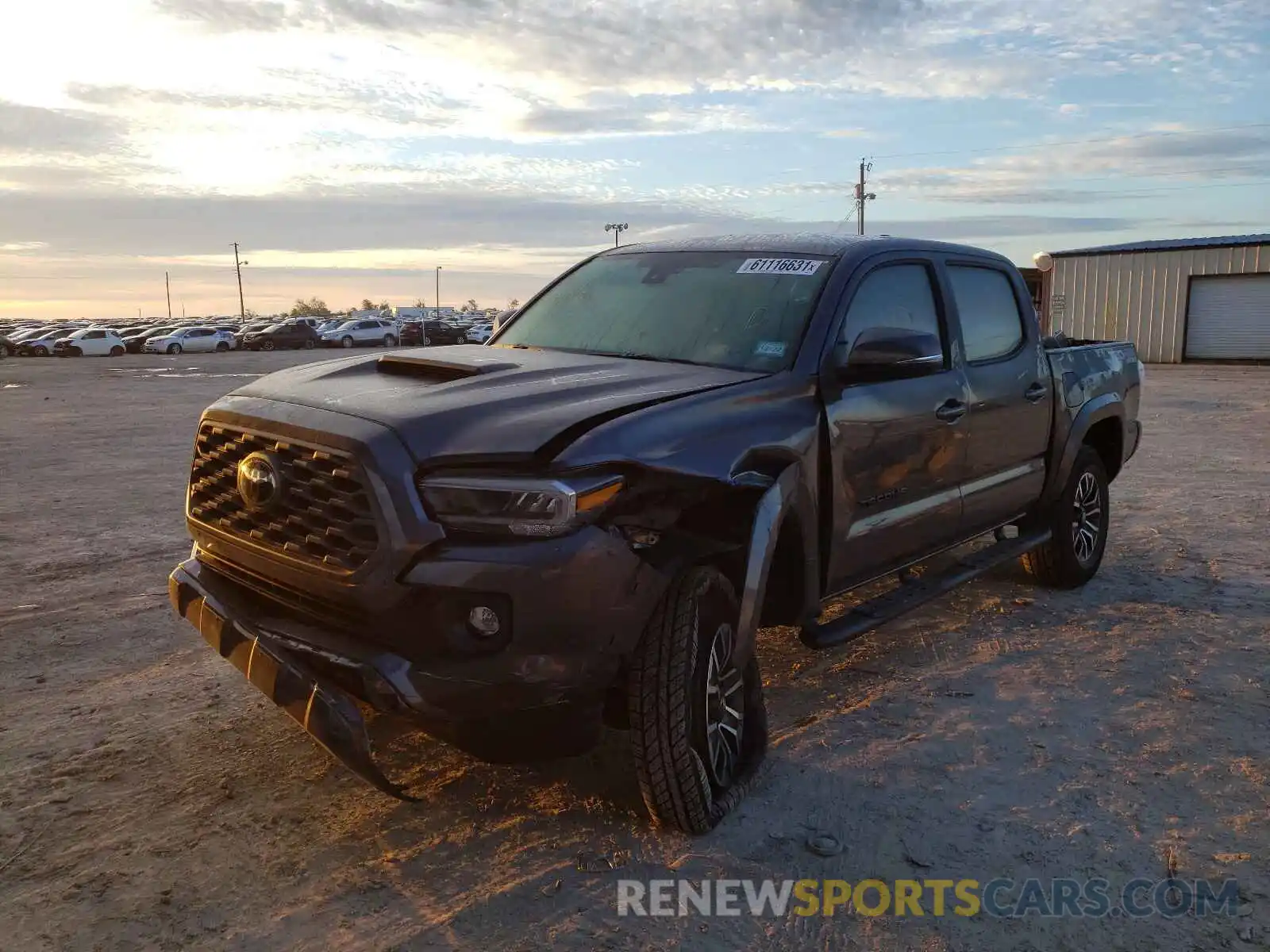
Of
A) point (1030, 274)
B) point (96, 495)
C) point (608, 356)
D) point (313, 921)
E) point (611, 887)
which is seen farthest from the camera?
point (1030, 274)

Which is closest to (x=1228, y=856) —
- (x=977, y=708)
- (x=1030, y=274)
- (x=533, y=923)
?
(x=977, y=708)

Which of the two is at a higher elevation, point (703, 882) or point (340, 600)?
point (340, 600)

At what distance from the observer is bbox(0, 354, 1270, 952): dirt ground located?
276cm

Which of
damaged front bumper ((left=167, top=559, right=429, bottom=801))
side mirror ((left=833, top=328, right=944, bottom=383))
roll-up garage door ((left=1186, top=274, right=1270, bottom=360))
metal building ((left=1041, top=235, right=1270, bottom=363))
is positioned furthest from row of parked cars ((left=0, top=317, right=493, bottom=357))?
damaged front bumper ((left=167, top=559, right=429, bottom=801))

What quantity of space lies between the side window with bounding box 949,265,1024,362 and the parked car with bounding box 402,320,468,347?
4944cm

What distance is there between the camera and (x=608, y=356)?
410 centimetres

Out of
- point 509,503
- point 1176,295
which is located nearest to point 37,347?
point 1176,295

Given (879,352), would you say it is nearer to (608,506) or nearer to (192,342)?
(608,506)

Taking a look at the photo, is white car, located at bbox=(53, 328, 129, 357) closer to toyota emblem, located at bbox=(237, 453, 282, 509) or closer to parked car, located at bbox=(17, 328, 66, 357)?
parked car, located at bbox=(17, 328, 66, 357)

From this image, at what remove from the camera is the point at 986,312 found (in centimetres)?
518

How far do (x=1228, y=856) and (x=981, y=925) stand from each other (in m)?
0.92

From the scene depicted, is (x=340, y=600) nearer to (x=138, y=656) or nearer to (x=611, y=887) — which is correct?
(x=611, y=887)

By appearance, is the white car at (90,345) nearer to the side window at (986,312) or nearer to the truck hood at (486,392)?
the side window at (986,312)

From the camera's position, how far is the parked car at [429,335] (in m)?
54.8
